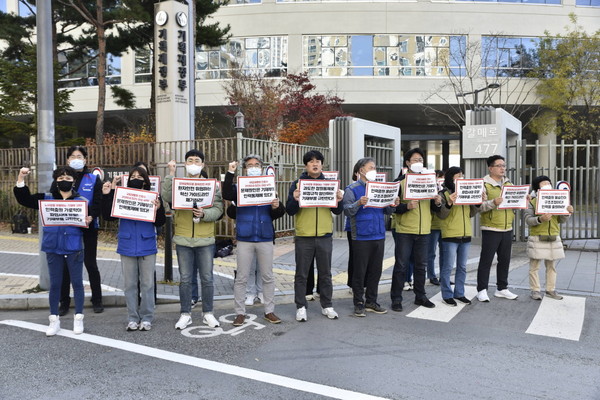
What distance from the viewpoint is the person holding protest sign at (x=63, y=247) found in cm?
552

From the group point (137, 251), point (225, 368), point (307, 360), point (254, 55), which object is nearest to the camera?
point (225, 368)

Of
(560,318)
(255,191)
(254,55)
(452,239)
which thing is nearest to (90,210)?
(255,191)

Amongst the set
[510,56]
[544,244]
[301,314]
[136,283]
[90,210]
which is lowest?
[301,314]

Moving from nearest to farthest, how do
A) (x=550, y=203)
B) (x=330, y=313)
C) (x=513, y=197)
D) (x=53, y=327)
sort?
(x=53, y=327)
(x=330, y=313)
(x=513, y=197)
(x=550, y=203)

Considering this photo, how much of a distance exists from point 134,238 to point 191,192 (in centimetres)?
82

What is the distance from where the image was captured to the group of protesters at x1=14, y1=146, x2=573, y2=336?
561 cm

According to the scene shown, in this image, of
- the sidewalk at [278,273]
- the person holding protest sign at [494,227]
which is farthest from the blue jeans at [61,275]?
the person holding protest sign at [494,227]

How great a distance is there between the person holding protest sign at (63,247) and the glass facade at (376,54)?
2316 centimetres

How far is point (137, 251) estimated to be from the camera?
554 cm

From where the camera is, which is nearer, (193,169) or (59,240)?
(59,240)

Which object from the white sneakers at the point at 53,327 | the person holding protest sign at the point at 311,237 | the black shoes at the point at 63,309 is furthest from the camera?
the black shoes at the point at 63,309

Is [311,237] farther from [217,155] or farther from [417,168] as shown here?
[217,155]

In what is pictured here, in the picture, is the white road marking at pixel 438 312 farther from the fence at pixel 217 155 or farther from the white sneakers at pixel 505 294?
the fence at pixel 217 155

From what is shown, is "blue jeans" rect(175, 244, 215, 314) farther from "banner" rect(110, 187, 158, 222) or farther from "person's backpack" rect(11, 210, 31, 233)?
"person's backpack" rect(11, 210, 31, 233)
